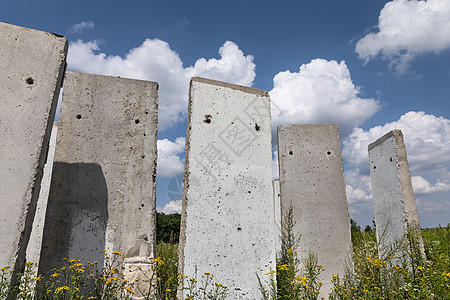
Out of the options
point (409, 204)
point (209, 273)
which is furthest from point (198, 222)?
point (409, 204)

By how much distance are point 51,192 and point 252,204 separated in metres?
2.69

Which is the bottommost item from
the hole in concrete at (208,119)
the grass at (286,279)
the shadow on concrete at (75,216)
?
the grass at (286,279)

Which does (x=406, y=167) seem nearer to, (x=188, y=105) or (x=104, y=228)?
(x=188, y=105)

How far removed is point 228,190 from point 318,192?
207 centimetres

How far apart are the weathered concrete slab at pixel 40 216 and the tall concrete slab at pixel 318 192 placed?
3592mm

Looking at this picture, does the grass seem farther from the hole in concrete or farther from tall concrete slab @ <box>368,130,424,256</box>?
the hole in concrete

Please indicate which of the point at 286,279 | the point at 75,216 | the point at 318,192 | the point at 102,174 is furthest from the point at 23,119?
the point at 318,192

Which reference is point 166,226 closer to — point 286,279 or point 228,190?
point 286,279

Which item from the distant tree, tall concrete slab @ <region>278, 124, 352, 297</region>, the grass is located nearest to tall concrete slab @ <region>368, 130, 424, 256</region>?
the grass

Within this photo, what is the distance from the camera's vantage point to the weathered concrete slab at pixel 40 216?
3719 millimetres

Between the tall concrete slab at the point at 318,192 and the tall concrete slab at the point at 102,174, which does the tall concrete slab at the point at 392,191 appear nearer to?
the tall concrete slab at the point at 318,192

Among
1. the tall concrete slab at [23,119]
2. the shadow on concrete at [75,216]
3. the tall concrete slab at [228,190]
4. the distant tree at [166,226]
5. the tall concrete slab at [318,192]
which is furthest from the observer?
the distant tree at [166,226]

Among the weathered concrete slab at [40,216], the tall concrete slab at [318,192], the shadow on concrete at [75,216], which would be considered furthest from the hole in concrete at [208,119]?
the weathered concrete slab at [40,216]

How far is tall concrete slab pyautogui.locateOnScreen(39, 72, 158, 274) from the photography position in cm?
379
